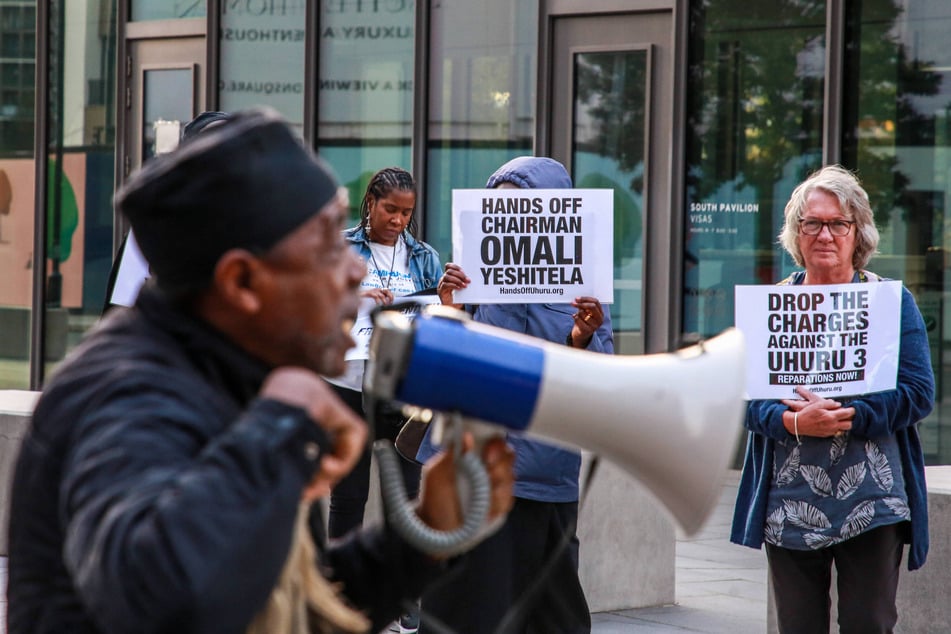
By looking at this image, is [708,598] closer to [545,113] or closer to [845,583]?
[845,583]

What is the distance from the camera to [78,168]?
14.2 metres

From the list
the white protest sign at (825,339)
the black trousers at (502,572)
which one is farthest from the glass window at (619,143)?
the white protest sign at (825,339)

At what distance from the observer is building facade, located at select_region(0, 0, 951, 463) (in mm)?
10211

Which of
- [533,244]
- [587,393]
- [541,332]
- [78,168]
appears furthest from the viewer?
[78,168]

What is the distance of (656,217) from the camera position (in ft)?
36.5

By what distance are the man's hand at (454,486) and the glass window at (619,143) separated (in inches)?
364

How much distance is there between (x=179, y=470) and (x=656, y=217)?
975cm

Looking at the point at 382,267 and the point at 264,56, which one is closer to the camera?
the point at 382,267

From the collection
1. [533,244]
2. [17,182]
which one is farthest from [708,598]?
[17,182]

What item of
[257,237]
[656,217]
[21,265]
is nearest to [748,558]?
[656,217]

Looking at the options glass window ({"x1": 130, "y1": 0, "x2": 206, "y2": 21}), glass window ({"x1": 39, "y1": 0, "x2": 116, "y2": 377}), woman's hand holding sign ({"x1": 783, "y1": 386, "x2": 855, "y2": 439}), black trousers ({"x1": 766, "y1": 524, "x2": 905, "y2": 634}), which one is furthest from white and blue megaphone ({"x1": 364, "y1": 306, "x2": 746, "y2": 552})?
glass window ({"x1": 39, "y1": 0, "x2": 116, "y2": 377})

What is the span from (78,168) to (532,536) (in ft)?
33.3

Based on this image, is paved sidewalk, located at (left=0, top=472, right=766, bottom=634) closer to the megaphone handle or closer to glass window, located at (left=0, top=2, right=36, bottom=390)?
the megaphone handle

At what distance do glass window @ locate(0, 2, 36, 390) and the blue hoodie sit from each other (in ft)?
32.8
